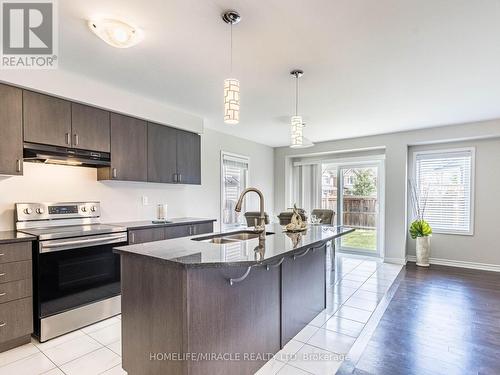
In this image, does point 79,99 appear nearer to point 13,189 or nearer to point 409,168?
point 13,189

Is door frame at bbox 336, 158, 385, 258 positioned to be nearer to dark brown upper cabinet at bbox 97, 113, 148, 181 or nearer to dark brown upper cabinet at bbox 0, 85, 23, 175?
dark brown upper cabinet at bbox 97, 113, 148, 181

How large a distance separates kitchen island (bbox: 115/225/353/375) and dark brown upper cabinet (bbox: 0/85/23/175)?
1.55 m

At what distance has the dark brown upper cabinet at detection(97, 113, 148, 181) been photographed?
3.22m

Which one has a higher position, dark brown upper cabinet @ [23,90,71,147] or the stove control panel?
dark brown upper cabinet @ [23,90,71,147]

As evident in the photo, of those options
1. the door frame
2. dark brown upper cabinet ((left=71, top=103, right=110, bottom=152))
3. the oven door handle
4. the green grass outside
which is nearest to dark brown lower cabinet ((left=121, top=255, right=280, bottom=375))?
the oven door handle

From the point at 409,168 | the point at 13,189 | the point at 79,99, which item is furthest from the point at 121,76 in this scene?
the point at 409,168

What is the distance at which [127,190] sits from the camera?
3.66 meters

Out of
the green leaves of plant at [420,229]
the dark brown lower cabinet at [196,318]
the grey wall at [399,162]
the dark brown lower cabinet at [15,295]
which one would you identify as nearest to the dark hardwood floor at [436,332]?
the dark brown lower cabinet at [196,318]

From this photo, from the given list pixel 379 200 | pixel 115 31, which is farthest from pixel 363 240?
pixel 115 31

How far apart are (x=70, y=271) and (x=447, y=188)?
5.90 metres

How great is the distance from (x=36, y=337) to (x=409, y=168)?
19.9 feet

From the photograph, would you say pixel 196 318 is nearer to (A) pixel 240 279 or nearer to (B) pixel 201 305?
(B) pixel 201 305

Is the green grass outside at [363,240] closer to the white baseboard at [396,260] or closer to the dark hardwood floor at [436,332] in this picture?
the white baseboard at [396,260]

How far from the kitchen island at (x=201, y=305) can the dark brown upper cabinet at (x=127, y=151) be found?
168 cm
